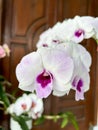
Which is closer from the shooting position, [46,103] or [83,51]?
[83,51]

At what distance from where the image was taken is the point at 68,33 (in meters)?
0.53

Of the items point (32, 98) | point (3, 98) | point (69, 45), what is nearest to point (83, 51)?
point (69, 45)

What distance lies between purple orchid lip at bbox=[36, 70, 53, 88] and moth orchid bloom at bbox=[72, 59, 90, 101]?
36mm

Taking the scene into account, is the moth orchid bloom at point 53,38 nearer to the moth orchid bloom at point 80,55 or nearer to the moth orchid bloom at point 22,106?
the moth orchid bloom at point 80,55

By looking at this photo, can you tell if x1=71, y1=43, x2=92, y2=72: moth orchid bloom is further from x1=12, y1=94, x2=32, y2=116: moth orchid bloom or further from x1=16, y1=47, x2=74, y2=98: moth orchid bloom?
x1=12, y1=94, x2=32, y2=116: moth orchid bloom

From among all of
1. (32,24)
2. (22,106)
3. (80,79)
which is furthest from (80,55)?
(32,24)

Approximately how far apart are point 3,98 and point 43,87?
1.30ft

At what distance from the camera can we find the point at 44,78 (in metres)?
0.36

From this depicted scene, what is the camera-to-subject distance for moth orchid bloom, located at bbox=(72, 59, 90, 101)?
1.21ft

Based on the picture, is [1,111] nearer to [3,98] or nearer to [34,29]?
[34,29]

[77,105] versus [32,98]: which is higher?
[32,98]

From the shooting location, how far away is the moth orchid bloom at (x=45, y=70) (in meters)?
0.36

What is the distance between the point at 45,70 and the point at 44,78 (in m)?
0.01

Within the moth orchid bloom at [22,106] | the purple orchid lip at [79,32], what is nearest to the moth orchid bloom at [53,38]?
the purple orchid lip at [79,32]
